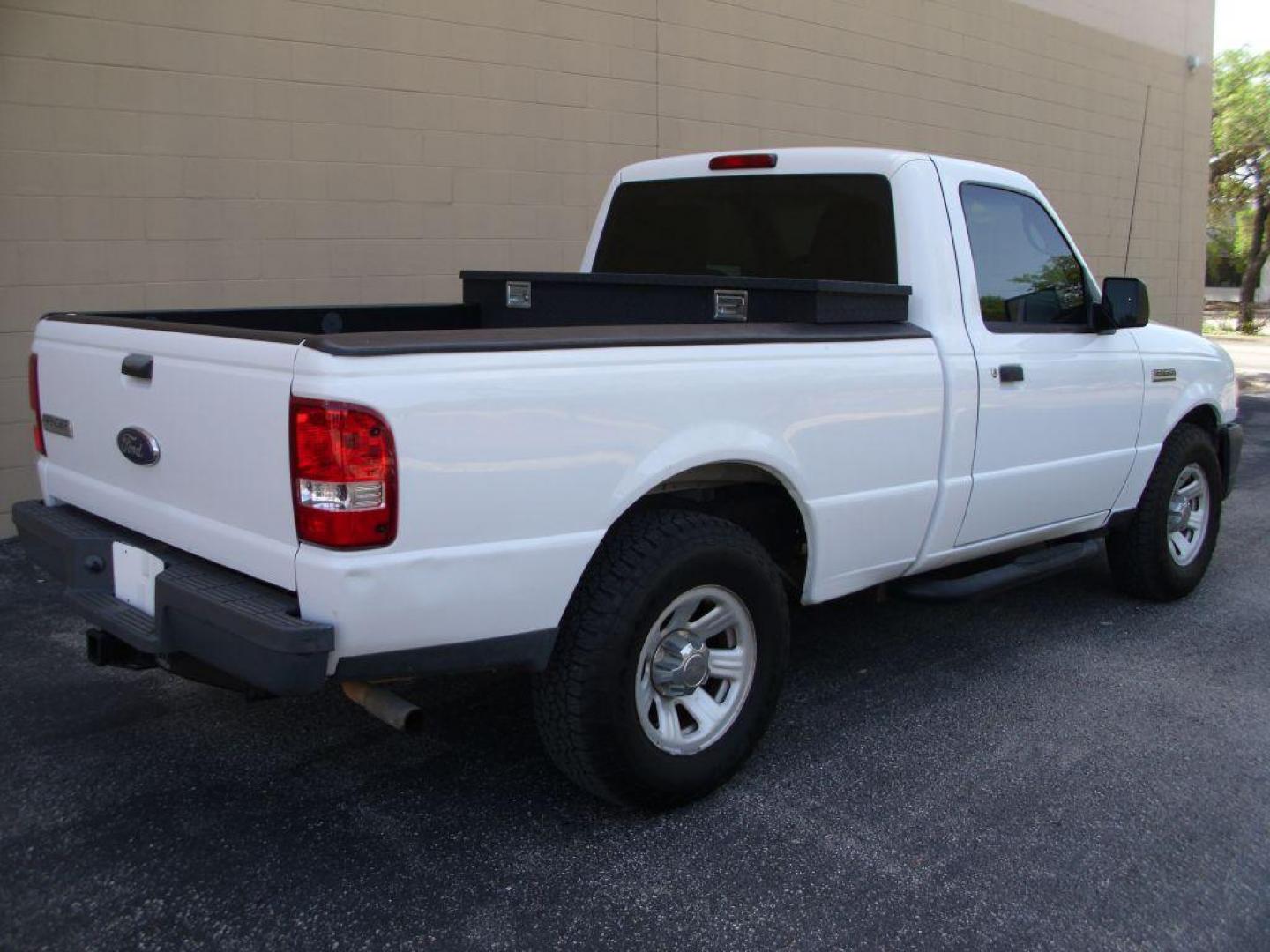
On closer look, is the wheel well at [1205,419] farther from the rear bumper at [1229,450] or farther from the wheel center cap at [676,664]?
the wheel center cap at [676,664]

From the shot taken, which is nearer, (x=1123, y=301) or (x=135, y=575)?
(x=135, y=575)

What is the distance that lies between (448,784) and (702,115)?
23.0ft

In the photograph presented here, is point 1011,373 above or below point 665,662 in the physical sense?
above

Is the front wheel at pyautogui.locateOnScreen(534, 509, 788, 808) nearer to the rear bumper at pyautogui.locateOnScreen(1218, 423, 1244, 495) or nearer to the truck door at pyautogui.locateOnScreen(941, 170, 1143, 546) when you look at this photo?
the truck door at pyautogui.locateOnScreen(941, 170, 1143, 546)

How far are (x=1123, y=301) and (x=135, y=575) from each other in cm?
387

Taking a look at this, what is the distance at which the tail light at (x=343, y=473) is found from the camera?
108 inches

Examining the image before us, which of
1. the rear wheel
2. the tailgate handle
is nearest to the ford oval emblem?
the tailgate handle

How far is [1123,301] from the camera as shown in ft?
16.1

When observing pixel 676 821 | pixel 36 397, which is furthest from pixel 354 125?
pixel 676 821

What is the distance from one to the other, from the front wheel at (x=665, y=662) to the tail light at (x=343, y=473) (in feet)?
2.27

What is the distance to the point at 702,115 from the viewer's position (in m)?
9.52

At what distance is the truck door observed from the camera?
4441mm

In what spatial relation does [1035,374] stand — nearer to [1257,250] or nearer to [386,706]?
[386,706]

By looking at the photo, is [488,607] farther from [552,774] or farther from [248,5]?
[248,5]
